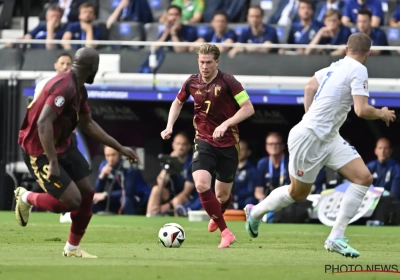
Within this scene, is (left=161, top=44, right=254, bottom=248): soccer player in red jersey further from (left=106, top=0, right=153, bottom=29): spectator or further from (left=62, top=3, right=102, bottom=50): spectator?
(left=106, top=0, right=153, bottom=29): spectator

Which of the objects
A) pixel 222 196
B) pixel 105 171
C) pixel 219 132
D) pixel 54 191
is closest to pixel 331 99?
pixel 219 132

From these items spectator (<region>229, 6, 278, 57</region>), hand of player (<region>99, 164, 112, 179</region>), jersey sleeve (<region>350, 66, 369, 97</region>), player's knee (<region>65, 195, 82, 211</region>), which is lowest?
hand of player (<region>99, 164, 112, 179</region>)

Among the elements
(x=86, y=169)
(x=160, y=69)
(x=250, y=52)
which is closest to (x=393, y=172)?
(x=250, y=52)

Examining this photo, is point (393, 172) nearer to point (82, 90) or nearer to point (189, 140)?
point (189, 140)

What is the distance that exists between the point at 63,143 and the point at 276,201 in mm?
2568

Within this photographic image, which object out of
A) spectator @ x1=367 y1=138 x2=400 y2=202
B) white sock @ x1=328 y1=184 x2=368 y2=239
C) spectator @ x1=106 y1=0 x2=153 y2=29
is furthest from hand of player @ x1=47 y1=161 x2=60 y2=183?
spectator @ x1=106 y1=0 x2=153 y2=29

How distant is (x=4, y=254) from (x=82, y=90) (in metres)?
1.70

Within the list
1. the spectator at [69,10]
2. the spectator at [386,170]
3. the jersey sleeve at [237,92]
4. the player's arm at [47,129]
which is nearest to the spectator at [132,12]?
the spectator at [69,10]

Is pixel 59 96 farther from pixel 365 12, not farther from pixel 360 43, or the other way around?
pixel 365 12

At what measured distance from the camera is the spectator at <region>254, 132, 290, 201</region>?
61.8 ft

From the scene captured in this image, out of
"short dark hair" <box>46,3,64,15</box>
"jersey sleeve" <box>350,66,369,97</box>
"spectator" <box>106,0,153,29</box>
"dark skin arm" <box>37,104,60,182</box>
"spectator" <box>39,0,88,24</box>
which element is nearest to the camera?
"dark skin arm" <box>37,104,60,182</box>

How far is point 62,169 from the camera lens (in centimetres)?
910

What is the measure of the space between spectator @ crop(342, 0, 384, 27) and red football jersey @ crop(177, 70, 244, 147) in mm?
8093

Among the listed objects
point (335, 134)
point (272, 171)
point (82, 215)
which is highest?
point (335, 134)
